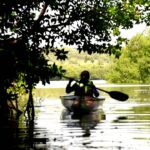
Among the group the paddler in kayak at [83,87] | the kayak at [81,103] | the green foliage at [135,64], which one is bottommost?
the green foliage at [135,64]

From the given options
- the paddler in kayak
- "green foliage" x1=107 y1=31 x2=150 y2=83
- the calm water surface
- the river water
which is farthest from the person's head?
"green foliage" x1=107 y1=31 x2=150 y2=83

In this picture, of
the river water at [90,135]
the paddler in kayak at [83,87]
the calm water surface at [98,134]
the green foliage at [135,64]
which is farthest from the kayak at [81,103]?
the green foliage at [135,64]

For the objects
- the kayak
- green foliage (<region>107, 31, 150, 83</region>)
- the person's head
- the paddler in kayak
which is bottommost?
green foliage (<region>107, 31, 150, 83</region>)

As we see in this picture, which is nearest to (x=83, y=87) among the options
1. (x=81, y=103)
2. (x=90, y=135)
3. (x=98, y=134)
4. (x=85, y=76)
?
(x=85, y=76)

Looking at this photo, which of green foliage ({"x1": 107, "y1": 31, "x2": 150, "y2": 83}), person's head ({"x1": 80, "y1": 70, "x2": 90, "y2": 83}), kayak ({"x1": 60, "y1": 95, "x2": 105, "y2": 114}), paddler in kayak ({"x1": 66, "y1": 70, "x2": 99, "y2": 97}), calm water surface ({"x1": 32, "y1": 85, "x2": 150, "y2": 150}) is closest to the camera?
calm water surface ({"x1": 32, "y1": 85, "x2": 150, "y2": 150})

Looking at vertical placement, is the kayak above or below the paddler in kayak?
below

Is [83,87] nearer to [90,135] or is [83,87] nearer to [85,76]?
[85,76]

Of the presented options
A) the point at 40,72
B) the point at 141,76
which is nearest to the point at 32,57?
the point at 40,72

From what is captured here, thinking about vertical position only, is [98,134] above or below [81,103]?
above

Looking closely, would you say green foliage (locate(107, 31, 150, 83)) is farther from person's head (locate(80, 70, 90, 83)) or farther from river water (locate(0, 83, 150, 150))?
river water (locate(0, 83, 150, 150))

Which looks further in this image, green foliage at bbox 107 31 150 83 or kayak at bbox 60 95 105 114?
green foliage at bbox 107 31 150 83

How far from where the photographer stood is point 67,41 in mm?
17297

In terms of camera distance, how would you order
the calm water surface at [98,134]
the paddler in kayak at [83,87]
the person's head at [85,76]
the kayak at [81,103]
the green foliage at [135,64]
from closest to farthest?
the calm water surface at [98,134] → the kayak at [81,103] → the person's head at [85,76] → the paddler in kayak at [83,87] → the green foliage at [135,64]

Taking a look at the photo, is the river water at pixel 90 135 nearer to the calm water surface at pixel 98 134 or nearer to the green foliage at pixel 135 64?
the calm water surface at pixel 98 134
